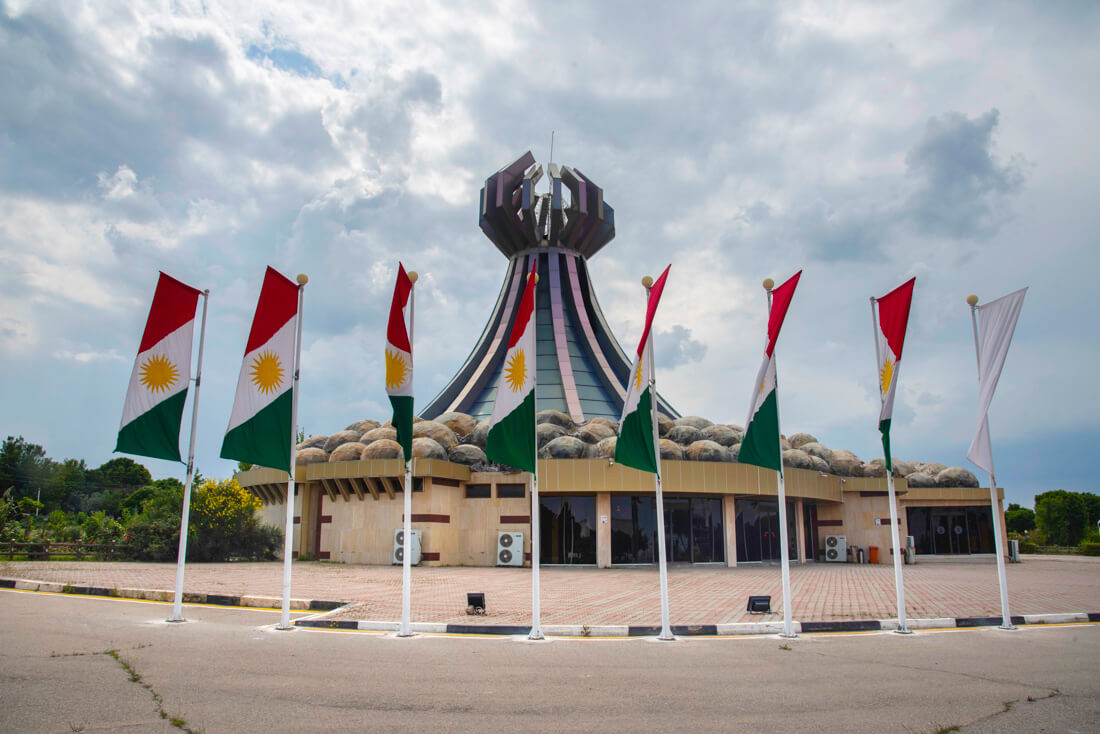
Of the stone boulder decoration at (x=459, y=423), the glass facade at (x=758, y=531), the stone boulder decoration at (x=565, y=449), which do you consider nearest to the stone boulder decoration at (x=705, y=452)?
the glass facade at (x=758, y=531)

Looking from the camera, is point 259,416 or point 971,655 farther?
point 259,416

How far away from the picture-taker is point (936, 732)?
552cm

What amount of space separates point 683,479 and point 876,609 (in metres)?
13.9

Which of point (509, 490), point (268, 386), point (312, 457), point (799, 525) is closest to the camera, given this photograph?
point (268, 386)

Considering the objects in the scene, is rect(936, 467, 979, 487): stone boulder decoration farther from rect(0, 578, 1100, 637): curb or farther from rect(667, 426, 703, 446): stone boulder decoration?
rect(0, 578, 1100, 637): curb

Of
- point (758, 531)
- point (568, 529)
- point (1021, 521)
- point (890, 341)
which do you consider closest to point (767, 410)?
point (890, 341)

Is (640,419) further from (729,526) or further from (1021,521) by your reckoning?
(1021,521)

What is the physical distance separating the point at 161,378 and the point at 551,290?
33.1 m

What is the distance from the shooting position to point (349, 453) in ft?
93.8

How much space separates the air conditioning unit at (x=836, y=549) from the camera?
108 feet

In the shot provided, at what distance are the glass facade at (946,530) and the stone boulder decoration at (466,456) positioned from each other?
22.9 meters

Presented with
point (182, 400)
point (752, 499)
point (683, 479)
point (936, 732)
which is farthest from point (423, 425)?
point (936, 732)

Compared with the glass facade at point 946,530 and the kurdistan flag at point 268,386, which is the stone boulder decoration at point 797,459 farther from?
the kurdistan flag at point 268,386

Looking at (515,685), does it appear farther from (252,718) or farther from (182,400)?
(182,400)
